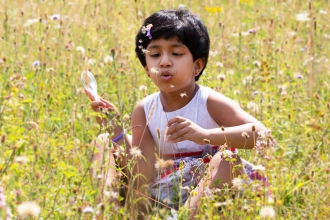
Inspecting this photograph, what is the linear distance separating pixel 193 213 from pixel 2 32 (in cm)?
250

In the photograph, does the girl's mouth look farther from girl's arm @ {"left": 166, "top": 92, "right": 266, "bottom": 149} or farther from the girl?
girl's arm @ {"left": 166, "top": 92, "right": 266, "bottom": 149}

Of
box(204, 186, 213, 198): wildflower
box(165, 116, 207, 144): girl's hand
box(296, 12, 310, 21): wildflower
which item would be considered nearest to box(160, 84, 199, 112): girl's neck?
box(165, 116, 207, 144): girl's hand

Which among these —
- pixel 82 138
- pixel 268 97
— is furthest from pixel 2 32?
pixel 268 97

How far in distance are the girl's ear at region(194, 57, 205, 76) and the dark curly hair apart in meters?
0.02

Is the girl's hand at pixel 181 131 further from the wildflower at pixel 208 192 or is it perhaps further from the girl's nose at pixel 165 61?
the girl's nose at pixel 165 61

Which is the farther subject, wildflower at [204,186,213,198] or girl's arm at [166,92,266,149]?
girl's arm at [166,92,266,149]

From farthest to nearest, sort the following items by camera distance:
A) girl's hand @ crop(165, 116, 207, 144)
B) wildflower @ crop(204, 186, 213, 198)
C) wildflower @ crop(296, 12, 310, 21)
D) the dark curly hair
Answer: wildflower @ crop(296, 12, 310, 21) → the dark curly hair → girl's hand @ crop(165, 116, 207, 144) → wildflower @ crop(204, 186, 213, 198)

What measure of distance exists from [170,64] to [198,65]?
232 mm

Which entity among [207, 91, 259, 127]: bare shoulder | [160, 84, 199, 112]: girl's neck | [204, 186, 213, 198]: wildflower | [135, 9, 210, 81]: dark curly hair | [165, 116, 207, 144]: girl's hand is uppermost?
[135, 9, 210, 81]: dark curly hair

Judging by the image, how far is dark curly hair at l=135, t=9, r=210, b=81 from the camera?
2654 mm

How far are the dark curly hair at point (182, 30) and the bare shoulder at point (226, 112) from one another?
208 millimetres

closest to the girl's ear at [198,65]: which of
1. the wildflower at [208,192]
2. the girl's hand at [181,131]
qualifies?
the girl's hand at [181,131]

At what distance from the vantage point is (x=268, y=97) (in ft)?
10.7

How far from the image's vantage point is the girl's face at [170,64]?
257cm
